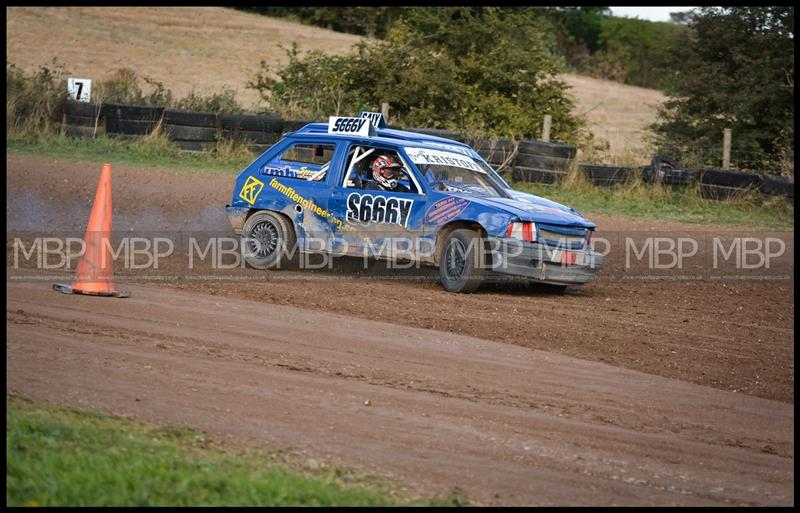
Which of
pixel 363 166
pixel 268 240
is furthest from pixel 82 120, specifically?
pixel 363 166

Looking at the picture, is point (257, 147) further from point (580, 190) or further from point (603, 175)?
point (603, 175)

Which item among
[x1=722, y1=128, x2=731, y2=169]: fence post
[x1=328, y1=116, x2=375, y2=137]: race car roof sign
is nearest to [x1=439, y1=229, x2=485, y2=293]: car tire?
[x1=328, y1=116, x2=375, y2=137]: race car roof sign

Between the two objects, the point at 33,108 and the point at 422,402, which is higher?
the point at 33,108

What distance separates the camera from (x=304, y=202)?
42.3ft

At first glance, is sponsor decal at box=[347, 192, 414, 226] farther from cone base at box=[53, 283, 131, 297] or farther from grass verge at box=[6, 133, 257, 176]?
grass verge at box=[6, 133, 257, 176]

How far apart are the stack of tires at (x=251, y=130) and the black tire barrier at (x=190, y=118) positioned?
23 cm

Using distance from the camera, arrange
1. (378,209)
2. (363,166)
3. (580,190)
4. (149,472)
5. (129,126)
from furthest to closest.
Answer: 1. (129,126)
2. (580,190)
3. (363,166)
4. (378,209)
5. (149,472)

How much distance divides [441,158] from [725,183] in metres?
9.25

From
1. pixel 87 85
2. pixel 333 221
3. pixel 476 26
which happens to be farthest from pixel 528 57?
pixel 333 221

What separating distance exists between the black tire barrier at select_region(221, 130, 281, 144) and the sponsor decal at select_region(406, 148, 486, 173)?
1056cm

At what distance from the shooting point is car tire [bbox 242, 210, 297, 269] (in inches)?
512

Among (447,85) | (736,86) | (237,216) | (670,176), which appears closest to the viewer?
(237,216)

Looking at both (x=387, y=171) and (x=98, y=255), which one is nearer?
(x=98, y=255)

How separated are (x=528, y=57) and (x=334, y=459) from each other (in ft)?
70.7
